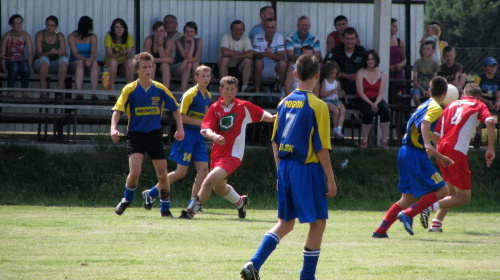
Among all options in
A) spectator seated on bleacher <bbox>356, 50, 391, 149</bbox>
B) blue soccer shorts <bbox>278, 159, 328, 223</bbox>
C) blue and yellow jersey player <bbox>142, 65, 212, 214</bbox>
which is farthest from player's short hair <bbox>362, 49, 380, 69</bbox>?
blue soccer shorts <bbox>278, 159, 328, 223</bbox>

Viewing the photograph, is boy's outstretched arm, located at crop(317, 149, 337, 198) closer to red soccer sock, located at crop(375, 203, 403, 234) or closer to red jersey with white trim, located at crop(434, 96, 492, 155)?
red soccer sock, located at crop(375, 203, 403, 234)

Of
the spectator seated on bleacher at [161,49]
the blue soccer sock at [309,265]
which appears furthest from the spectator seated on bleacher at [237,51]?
the blue soccer sock at [309,265]

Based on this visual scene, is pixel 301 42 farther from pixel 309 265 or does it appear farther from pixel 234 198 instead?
pixel 309 265

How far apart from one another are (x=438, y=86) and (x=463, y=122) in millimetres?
1004

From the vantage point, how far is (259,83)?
1659 centimetres

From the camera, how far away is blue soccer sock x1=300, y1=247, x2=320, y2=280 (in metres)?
6.25

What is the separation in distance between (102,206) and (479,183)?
287 inches

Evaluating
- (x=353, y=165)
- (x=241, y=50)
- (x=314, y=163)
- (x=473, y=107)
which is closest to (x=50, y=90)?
(x=241, y=50)

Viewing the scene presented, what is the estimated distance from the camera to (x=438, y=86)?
9617 millimetres

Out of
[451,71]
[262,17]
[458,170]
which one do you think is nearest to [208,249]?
[458,170]

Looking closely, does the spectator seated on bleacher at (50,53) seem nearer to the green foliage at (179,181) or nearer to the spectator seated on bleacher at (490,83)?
the green foliage at (179,181)

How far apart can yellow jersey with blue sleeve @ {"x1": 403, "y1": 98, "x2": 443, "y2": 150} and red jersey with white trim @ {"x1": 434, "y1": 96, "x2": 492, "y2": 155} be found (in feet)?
2.48

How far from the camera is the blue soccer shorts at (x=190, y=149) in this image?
465 inches

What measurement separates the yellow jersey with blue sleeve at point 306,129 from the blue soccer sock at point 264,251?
647 millimetres
